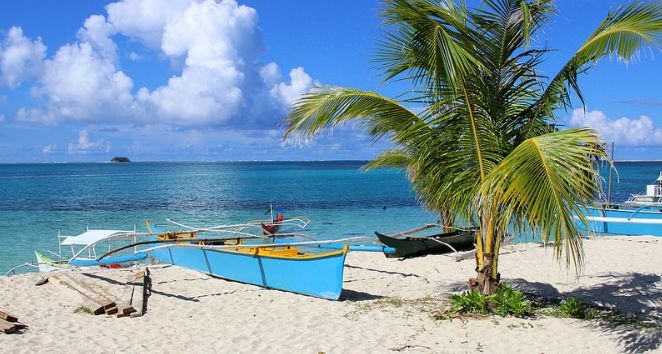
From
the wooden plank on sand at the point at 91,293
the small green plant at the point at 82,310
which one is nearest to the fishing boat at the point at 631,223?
the wooden plank on sand at the point at 91,293

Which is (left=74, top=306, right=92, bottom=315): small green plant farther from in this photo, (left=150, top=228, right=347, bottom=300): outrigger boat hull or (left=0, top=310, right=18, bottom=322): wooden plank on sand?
(left=150, top=228, right=347, bottom=300): outrigger boat hull

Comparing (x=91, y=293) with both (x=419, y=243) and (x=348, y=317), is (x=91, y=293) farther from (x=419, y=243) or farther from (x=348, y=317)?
(x=419, y=243)

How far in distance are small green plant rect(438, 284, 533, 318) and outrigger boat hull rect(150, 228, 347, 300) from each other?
1.92 m

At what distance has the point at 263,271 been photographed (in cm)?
919

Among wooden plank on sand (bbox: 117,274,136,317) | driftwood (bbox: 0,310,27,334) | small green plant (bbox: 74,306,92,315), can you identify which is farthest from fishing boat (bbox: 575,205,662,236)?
driftwood (bbox: 0,310,27,334)

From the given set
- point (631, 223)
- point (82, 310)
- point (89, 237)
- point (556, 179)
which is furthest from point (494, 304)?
point (631, 223)

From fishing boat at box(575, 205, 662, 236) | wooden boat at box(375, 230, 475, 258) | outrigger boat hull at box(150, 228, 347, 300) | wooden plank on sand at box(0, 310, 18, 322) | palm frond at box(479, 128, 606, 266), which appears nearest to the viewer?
palm frond at box(479, 128, 606, 266)

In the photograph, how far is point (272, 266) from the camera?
902 cm

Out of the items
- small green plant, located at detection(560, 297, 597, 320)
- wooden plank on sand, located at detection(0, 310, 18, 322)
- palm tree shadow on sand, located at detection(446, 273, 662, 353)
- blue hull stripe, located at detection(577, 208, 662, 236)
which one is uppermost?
blue hull stripe, located at detection(577, 208, 662, 236)

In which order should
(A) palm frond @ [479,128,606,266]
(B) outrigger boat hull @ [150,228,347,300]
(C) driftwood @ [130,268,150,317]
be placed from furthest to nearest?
(B) outrigger boat hull @ [150,228,347,300] < (C) driftwood @ [130,268,150,317] < (A) palm frond @ [479,128,606,266]

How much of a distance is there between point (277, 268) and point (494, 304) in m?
3.73

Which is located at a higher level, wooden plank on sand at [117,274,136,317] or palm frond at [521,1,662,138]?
palm frond at [521,1,662,138]

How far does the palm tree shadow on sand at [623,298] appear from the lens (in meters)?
5.88

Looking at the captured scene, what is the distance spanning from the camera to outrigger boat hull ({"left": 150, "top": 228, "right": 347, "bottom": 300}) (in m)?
8.21
